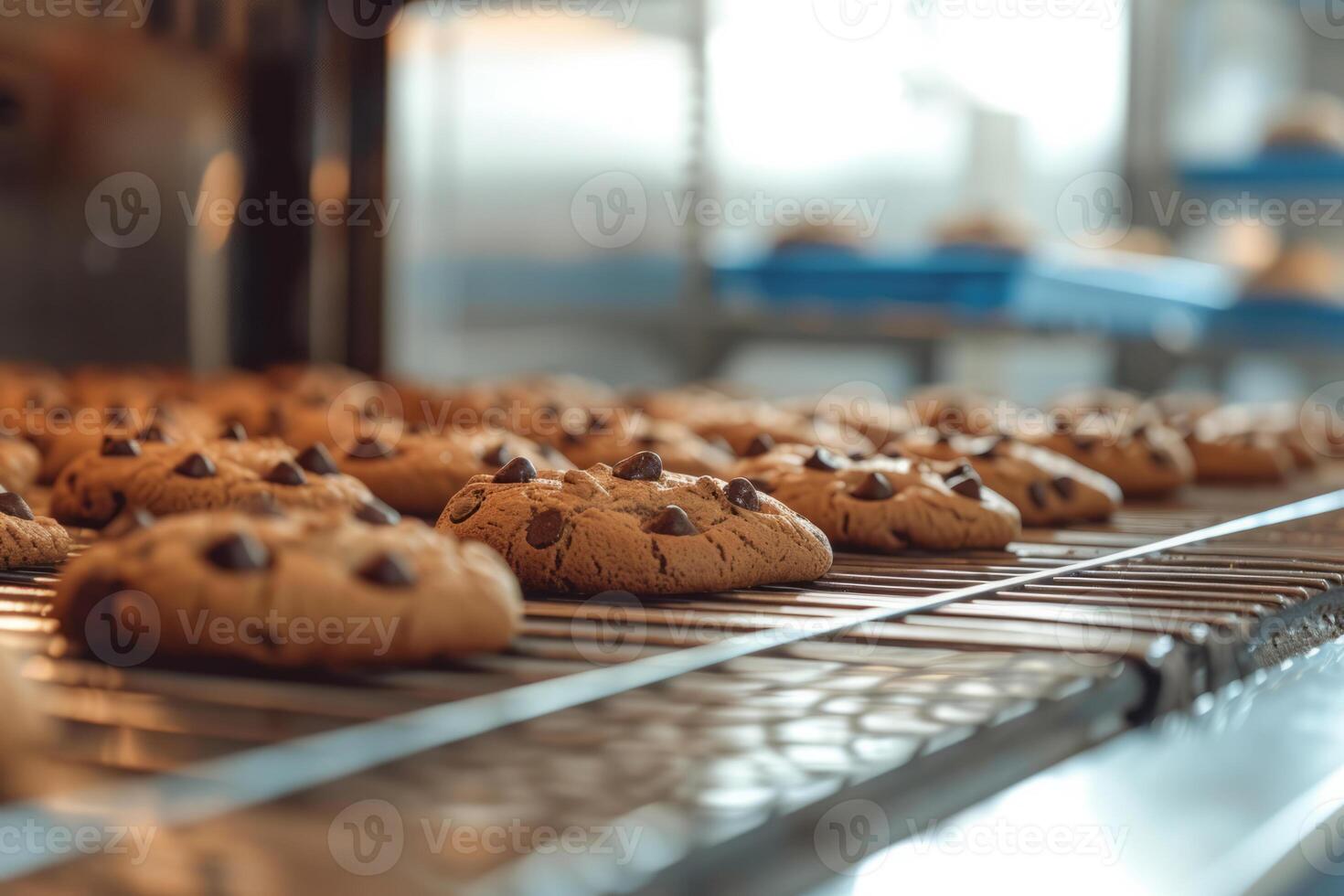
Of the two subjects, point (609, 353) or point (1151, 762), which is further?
point (609, 353)

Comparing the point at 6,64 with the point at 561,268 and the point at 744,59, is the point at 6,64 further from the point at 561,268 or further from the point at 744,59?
the point at 744,59

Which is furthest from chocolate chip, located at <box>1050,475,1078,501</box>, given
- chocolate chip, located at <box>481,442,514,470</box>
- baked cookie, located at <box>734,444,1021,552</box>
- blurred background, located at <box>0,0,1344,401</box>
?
blurred background, located at <box>0,0,1344,401</box>

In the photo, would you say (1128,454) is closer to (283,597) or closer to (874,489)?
(874,489)

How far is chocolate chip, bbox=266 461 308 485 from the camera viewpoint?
1.99m

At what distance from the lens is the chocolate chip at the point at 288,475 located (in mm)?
1990

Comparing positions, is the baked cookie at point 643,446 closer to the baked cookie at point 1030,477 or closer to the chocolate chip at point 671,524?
the baked cookie at point 1030,477

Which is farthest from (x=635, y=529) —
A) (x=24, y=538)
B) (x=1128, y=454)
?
(x=1128, y=454)

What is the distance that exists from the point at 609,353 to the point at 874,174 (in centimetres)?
183

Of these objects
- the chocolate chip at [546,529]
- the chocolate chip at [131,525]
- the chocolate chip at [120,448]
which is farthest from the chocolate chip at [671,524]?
the chocolate chip at [120,448]

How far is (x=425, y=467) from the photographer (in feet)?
8.10

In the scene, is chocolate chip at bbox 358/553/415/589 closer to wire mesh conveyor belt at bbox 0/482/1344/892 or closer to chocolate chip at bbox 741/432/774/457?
wire mesh conveyor belt at bbox 0/482/1344/892

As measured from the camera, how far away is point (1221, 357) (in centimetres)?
716

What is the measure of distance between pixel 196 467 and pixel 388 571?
0.83 meters

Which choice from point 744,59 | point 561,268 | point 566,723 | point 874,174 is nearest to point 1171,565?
point 566,723
